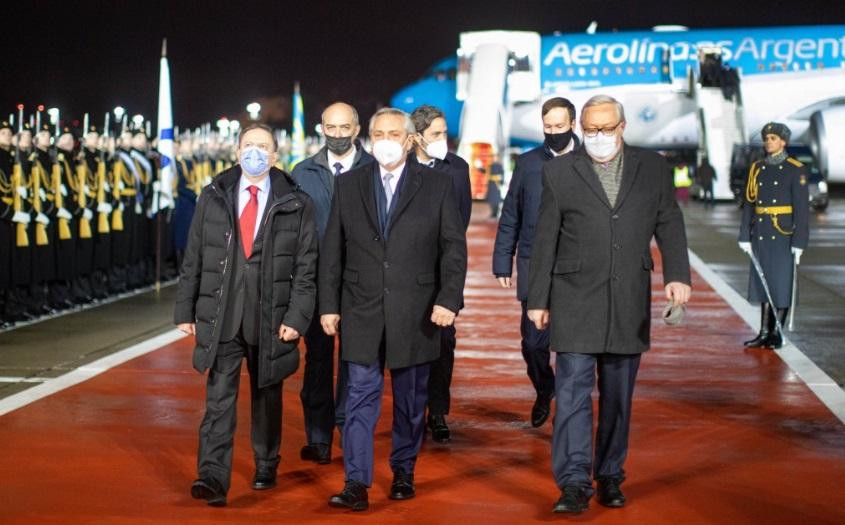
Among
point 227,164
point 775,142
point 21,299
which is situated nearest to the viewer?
point 775,142

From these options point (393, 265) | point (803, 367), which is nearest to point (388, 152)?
point (393, 265)

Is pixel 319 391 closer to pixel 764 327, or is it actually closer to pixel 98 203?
pixel 764 327

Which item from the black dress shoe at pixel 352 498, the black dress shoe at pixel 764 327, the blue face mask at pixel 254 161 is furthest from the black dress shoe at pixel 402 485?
the black dress shoe at pixel 764 327

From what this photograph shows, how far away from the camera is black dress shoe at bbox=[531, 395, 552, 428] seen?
866 centimetres

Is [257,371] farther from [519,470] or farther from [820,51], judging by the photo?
[820,51]

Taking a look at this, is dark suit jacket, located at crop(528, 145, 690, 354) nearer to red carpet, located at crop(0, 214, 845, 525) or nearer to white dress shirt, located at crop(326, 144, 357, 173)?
red carpet, located at crop(0, 214, 845, 525)

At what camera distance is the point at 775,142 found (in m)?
11.7

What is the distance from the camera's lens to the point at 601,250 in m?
6.68

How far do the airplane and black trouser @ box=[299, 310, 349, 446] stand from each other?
38024 millimetres

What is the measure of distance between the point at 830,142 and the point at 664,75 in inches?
271

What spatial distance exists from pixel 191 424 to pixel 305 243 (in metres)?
2.21

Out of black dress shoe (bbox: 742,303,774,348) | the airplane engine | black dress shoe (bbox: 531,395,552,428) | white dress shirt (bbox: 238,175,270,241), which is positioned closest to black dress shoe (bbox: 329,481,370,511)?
white dress shirt (bbox: 238,175,270,241)

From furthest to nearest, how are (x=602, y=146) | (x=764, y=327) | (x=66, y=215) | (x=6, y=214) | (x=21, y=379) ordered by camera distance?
(x=66, y=215) → (x=6, y=214) → (x=764, y=327) → (x=21, y=379) → (x=602, y=146)

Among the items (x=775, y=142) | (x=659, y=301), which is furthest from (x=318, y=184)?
(x=659, y=301)
